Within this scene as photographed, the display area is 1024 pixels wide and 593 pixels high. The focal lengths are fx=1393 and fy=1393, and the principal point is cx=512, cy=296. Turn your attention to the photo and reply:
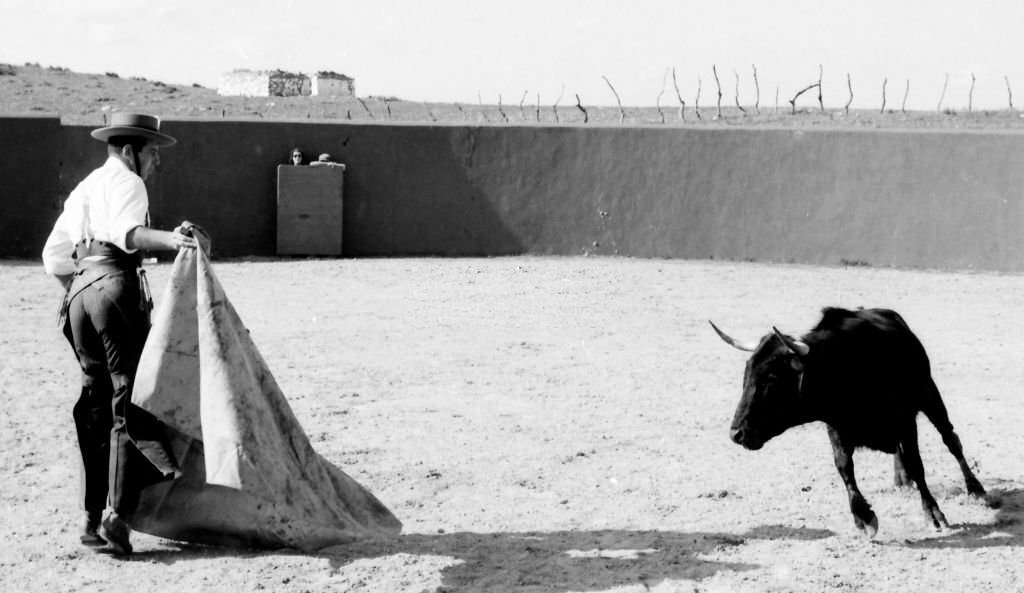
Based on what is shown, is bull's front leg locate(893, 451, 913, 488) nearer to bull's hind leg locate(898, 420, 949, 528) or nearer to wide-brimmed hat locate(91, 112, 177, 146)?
bull's hind leg locate(898, 420, 949, 528)

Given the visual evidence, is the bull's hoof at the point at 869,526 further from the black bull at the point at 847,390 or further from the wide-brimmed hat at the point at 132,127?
the wide-brimmed hat at the point at 132,127

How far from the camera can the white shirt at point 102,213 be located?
549 cm

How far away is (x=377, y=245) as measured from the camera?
1855 cm

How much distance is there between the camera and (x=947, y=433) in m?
6.74

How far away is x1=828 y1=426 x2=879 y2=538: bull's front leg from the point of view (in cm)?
611

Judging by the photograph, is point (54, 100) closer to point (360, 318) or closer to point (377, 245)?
point (377, 245)

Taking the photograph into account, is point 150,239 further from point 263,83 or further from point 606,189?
point 263,83

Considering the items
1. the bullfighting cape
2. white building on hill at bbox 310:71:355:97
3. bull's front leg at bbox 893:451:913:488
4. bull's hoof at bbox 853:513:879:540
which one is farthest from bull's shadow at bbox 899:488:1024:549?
white building on hill at bbox 310:71:355:97

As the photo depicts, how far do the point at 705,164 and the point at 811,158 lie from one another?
1.37 m

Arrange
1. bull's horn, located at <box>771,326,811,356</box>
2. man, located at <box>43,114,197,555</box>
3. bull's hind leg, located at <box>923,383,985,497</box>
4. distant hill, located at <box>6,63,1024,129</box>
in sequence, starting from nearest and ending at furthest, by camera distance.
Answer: man, located at <box>43,114,197,555</box>
bull's horn, located at <box>771,326,811,356</box>
bull's hind leg, located at <box>923,383,985,497</box>
distant hill, located at <box>6,63,1024,129</box>

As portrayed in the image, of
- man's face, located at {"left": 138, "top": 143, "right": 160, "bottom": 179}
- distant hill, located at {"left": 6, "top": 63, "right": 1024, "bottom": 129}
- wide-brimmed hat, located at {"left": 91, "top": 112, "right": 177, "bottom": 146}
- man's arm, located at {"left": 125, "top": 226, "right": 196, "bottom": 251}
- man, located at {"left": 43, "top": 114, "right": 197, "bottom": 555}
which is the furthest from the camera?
distant hill, located at {"left": 6, "top": 63, "right": 1024, "bottom": 129}

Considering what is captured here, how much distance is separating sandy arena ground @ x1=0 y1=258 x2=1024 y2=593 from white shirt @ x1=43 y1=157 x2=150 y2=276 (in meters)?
1.28

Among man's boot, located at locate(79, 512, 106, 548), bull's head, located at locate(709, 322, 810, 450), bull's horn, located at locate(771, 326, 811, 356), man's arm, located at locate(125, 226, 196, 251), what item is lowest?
man's boot, located at locate(79, 512, 106, 548)

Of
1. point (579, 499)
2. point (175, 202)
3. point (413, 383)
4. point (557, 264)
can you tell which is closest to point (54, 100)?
point (175, 202)
